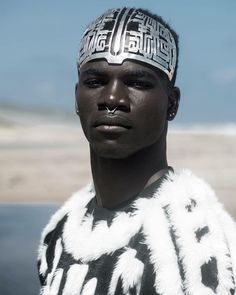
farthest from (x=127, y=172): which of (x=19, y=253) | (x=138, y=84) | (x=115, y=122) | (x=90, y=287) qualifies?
(x=19, y=253)

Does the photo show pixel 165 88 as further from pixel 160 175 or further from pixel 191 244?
pixel 191 244

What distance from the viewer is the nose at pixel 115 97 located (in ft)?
8.34

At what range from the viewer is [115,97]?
2547mm

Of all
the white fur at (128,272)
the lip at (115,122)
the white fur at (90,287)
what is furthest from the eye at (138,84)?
the white fur at (90,287)

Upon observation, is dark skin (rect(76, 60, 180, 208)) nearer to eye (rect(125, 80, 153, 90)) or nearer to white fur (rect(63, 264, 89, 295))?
eye (rect(125, 80, 153, 90))

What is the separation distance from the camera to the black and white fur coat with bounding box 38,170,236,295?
8.20 feet

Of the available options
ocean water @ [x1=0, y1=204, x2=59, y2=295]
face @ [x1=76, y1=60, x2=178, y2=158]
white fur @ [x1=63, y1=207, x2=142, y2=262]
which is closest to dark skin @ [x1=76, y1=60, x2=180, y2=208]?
face @ [x1=76, y1=60, x2=178, y2=158]

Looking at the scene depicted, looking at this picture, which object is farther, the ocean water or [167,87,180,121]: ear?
the ocean water

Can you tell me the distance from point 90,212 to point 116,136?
41cm

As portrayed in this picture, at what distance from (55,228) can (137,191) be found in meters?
0.46

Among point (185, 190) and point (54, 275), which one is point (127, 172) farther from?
point (54, 275)

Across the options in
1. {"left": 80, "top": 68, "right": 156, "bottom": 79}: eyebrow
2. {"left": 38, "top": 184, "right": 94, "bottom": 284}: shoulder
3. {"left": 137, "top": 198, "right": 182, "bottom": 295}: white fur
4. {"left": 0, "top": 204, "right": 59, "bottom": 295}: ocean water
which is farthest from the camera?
{"left": 0, "top": 204, "right": 59, "bottom": 295}: ocean water

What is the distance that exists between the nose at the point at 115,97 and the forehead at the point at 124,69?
0.04 m

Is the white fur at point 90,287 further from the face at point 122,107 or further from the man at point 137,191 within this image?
the face at point 122,107
